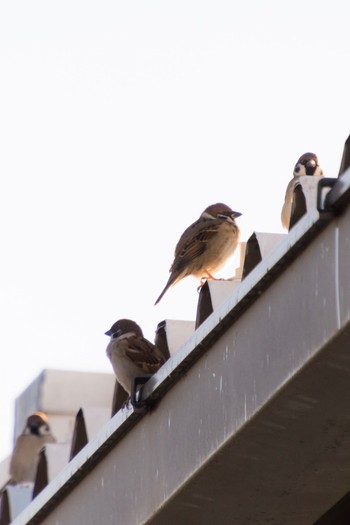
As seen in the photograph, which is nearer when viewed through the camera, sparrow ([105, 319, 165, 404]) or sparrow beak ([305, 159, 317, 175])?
sparrow ([105, 319, 165, 404])

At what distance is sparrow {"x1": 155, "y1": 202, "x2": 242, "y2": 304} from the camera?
18.6 feet

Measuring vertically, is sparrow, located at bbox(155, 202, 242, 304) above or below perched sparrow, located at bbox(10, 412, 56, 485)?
above

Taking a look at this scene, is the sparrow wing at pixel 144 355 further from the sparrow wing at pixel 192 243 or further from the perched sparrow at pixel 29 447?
the sparrow wing at pixel 192 243

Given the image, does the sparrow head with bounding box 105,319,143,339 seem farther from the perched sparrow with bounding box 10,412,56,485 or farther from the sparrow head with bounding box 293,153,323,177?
the sparrow head with bounding box 293,153,323,177

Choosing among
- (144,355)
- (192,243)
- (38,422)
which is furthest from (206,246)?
→ (144,355)

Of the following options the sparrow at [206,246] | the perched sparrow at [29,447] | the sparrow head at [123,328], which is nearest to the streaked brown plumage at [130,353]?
the sparrow head at [123,328]

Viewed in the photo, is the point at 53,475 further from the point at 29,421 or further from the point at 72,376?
the point at 29,421

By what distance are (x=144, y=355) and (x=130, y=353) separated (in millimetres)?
171

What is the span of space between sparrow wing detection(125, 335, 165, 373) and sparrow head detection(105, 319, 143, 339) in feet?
0.73

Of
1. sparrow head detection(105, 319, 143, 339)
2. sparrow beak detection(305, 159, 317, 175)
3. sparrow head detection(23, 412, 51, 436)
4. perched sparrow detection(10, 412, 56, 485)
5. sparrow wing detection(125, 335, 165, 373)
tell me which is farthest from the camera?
perched sparrow detection(10, 412, 56, 485)

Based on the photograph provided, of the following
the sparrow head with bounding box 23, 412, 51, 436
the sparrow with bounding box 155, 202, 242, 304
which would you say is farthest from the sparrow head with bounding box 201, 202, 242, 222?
the sparrow head with bounding box 23, 412, 51, 436

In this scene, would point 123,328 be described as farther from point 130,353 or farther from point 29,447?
point 29,447

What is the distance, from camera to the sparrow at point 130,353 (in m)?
3.55

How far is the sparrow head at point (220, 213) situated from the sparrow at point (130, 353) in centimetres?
153
